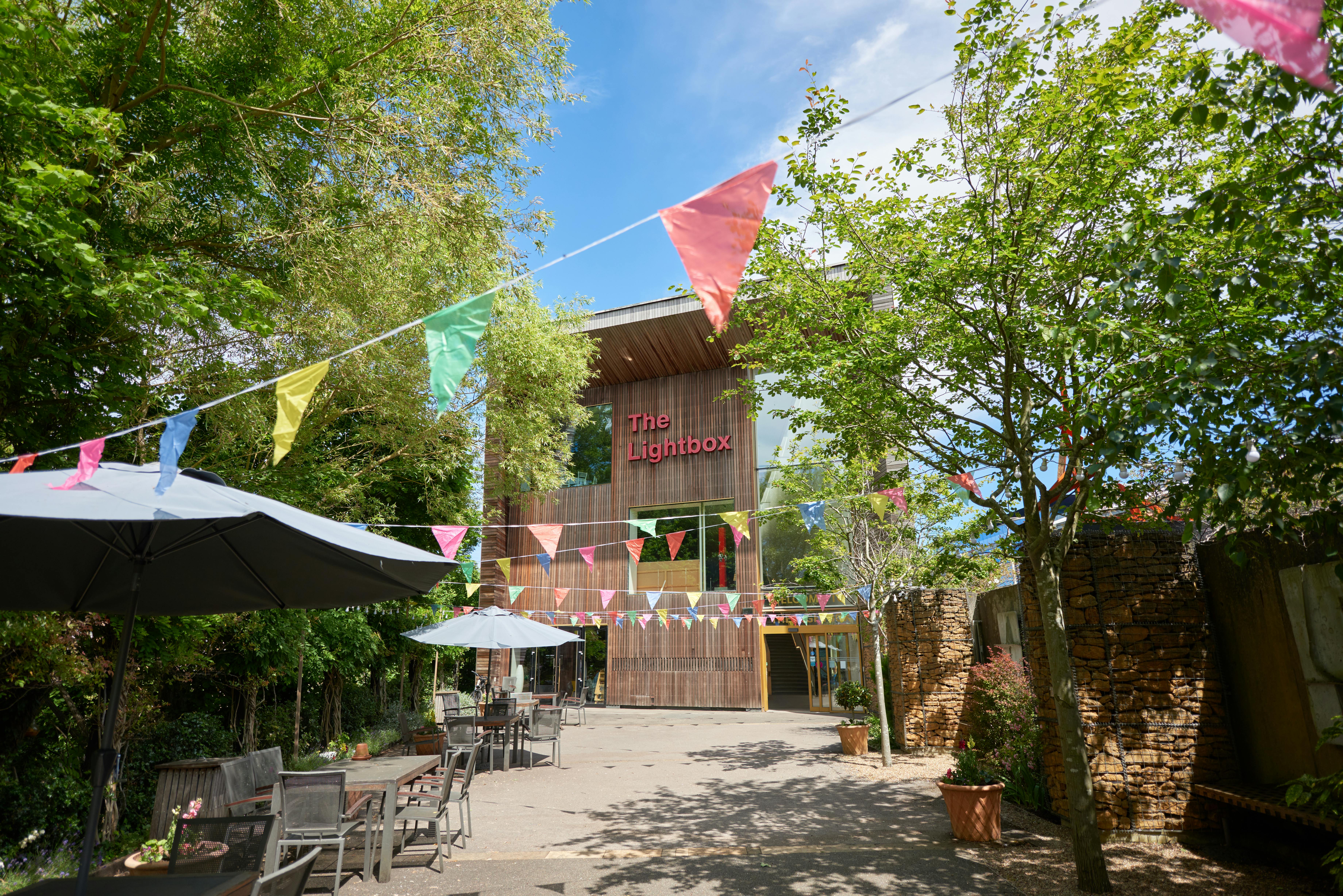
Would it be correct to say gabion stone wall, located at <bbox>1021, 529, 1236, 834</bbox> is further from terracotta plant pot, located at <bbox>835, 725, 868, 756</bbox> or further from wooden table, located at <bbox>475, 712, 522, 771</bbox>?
wooden table, located at <bbox>475, 712, 522, 771</bbox>

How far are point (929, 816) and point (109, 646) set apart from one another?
338 inches

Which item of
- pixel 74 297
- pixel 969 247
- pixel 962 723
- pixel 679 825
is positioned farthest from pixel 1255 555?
pixel 74 297

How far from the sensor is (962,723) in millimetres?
11320

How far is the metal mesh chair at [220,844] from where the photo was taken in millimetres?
3871

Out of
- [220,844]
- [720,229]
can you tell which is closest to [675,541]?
[220,844]

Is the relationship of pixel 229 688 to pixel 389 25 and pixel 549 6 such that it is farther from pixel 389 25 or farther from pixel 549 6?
pixel 549 6

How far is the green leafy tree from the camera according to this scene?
18.1ft

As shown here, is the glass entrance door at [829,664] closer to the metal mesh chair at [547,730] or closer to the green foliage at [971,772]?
the metal mesh chair at [547,730]

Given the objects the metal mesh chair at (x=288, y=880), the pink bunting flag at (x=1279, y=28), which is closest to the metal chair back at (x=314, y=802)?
the metal mesh chair at (x=288, y=880)

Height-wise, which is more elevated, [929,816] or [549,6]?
[549,6]

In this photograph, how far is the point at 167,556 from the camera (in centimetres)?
374

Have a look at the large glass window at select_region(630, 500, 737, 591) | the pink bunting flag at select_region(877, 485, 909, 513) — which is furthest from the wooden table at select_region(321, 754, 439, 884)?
the large glass window at select_region(630, 500, 737, 591)

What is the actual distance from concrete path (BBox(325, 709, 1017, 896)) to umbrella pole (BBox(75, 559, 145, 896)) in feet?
10.2

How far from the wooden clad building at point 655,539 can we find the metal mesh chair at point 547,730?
28.0 feet
